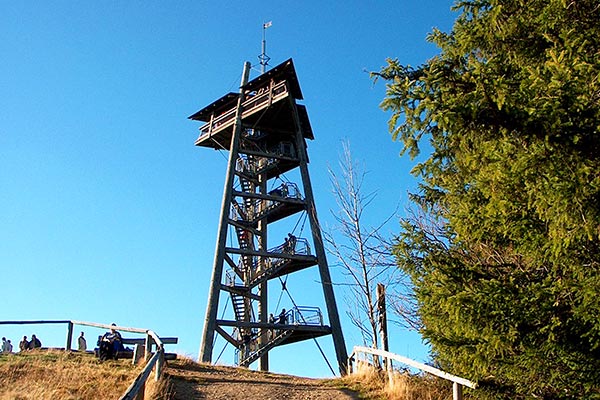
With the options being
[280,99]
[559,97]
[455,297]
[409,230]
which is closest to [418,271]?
[409,230]

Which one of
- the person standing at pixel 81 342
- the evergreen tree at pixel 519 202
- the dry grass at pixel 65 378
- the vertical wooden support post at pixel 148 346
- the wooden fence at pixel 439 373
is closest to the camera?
the evergreen tree at pixel 519 202

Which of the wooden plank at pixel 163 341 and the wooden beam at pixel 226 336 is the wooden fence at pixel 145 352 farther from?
the wooden beam at pixel 226 336

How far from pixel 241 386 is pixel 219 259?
35.5 feet

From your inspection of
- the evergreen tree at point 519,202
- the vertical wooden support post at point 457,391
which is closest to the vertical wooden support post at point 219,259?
the vertical wooden support post at point 457,391

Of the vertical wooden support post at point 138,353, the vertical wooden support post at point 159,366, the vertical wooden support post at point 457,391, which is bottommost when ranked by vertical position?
the vertical wooden support post at point 457,391

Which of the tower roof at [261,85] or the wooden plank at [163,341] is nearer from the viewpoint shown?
the wooden plank at [163,341]

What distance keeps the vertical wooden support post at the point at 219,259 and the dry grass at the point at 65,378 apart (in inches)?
239

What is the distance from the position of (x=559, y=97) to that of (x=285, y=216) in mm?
22338

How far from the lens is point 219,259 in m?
23.8

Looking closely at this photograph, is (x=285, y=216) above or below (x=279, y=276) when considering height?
above

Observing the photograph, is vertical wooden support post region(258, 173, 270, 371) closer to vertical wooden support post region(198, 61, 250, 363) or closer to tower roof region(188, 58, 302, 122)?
vertical wooden support post region(198, 61, 250, 363)

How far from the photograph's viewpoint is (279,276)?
2566 cm

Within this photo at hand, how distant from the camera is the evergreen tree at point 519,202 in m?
5.46

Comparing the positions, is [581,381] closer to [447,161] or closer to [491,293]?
[491,293]
